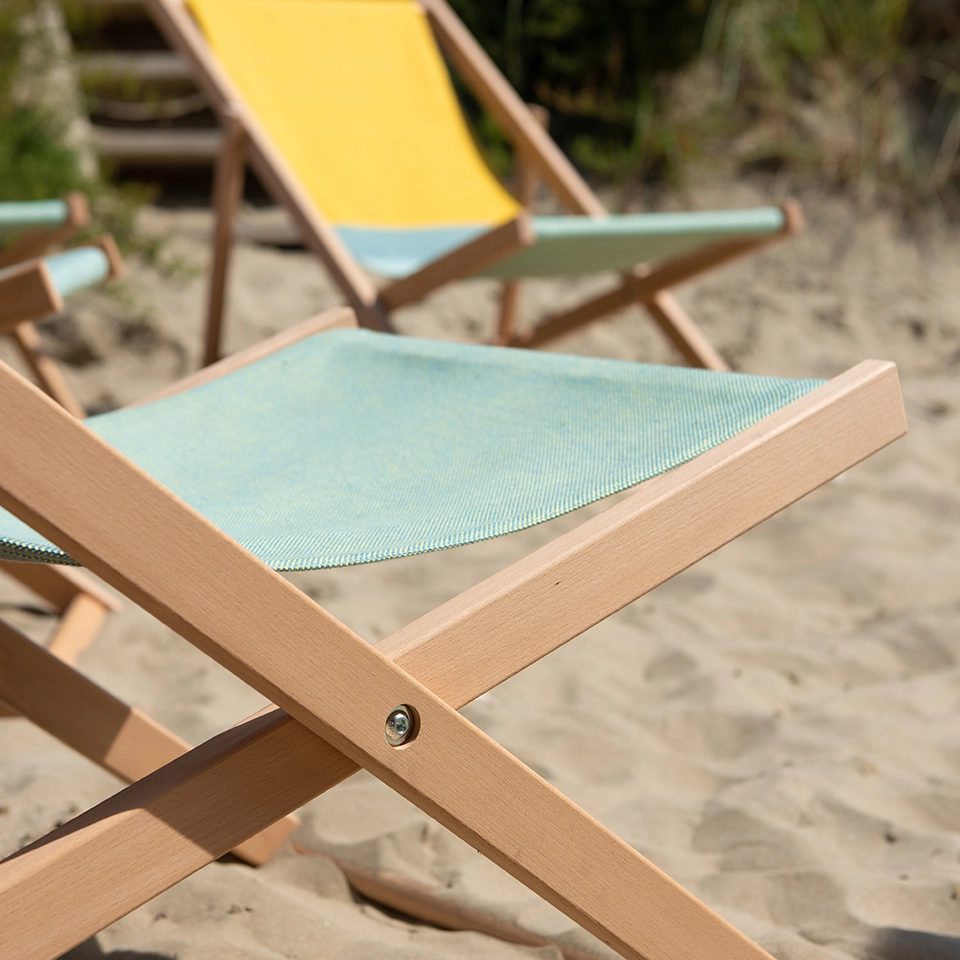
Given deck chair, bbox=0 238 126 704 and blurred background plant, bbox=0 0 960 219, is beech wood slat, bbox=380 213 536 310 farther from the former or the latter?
blurred background plant, bbox=0 0 960 219

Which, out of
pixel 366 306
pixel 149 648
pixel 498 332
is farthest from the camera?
pixel 498 332

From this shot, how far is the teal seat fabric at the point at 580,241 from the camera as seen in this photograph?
2.05m

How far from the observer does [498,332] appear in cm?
294

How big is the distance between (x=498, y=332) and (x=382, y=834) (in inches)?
73.3

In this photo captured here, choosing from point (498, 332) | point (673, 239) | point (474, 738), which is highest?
point (474, 738)

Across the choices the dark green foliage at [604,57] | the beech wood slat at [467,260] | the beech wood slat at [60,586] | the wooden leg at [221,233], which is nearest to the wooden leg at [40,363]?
the wooden leg at [221,233]

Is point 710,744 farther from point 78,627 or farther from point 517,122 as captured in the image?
point 517,122

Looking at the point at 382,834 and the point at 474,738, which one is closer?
the point at 474,738

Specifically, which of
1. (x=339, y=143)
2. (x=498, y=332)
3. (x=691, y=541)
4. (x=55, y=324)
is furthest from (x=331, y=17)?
(x=691, y=541)

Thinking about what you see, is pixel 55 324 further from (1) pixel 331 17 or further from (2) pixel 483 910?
(2) pixel 483 910

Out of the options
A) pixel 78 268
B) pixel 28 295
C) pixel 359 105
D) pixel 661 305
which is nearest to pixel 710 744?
pixel 28 295

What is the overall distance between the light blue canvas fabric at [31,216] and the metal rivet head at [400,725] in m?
1.67

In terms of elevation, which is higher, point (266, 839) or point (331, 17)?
point (331, 17)

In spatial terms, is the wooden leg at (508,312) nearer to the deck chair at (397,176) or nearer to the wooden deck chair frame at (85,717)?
the deck chair at (397,176)
